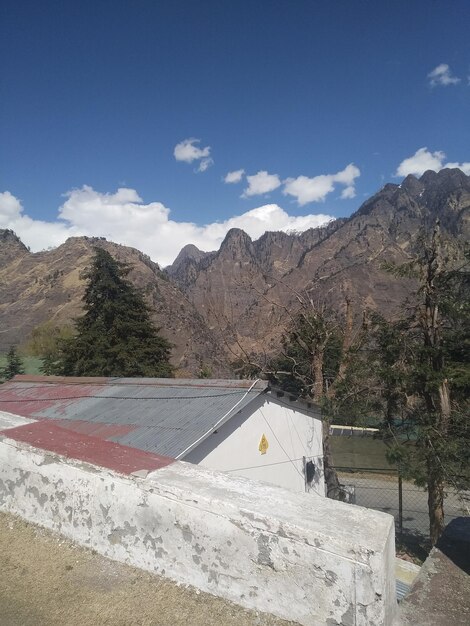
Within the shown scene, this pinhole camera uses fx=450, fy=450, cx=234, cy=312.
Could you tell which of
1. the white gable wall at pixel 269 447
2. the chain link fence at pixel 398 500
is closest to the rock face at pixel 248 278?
the white gable wall at pixel 269 447

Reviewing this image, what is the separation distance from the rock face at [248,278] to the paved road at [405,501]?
24.0 ft

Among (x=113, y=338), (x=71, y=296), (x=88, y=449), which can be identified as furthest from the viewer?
(x=71, y=296)

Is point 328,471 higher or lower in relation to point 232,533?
lower

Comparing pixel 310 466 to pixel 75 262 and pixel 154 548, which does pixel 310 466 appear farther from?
pixel 75 262

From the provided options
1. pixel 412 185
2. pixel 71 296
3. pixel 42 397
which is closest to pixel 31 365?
pixel 42 397

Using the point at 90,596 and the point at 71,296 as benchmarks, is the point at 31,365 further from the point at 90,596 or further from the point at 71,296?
the point at 71,296

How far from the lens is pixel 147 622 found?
226 centimetres

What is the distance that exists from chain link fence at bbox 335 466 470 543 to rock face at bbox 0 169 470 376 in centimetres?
601

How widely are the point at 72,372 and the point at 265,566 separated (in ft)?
88.0

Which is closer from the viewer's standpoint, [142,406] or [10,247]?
[142,406]

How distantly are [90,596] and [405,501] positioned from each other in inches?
723

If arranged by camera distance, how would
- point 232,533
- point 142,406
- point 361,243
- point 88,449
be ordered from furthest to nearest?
point 361,243 < point 142,406 < point 88,449 < point 232,533

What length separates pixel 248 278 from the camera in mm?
13344

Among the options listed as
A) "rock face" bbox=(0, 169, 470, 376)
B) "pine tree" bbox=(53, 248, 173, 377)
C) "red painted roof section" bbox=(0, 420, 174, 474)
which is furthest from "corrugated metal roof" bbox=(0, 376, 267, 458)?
"pine tree" bbox=(53, 248, 173, 377)
